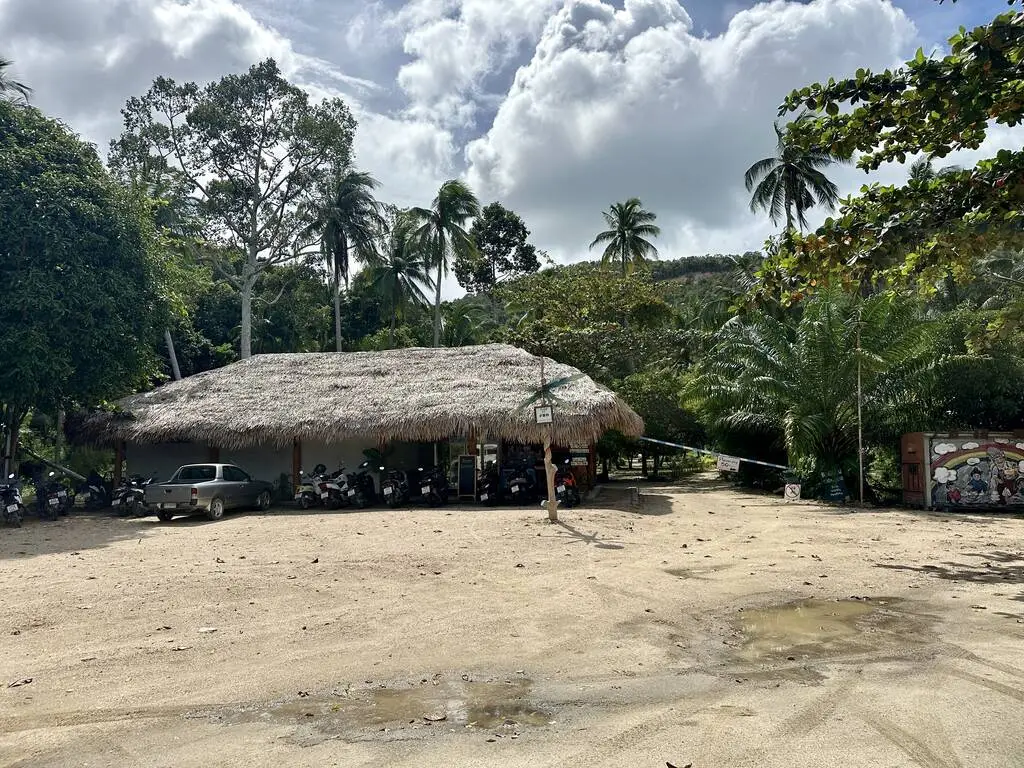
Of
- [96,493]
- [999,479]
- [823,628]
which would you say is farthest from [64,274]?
[999,479]

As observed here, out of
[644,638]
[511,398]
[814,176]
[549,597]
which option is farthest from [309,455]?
[814,176]

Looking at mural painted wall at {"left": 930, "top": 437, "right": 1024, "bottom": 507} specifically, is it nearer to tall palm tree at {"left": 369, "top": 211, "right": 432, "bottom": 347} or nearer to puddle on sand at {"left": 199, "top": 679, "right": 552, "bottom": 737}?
puddle on sand at {"left": 199, "top": 679, "right": 552, "bottom": 737}

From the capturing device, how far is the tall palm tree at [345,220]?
34469mm

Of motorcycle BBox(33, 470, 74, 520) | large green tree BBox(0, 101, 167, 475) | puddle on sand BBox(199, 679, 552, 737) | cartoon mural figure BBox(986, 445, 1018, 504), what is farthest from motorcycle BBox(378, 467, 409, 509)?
puddle on sand BBox(199, 679, 552, 737)

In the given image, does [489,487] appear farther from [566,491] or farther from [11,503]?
[11,503]

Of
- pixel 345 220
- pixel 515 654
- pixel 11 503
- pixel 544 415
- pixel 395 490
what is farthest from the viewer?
pixel 345 220

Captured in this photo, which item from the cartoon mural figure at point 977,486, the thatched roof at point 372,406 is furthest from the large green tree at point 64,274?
the cartoon mural figure at point 977,486

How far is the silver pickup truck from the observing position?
15.8 meters

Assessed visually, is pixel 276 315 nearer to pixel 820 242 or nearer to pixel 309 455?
pixel 309 455

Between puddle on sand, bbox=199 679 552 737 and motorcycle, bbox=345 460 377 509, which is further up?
motorcycle, bbox=345 460 377 509

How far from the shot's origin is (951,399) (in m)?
18.2

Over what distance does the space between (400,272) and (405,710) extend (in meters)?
36.1

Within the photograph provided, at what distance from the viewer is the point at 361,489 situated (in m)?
18.8

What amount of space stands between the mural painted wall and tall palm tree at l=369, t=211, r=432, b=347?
26843 mm
